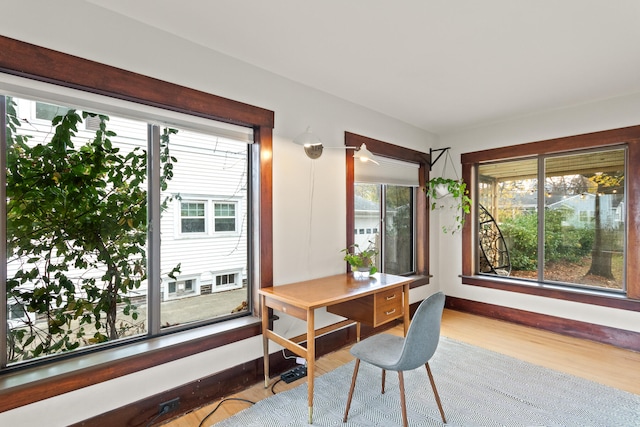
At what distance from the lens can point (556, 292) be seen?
3.38 metres

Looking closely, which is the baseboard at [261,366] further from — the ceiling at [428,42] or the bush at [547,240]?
the ceiling at [428,42]

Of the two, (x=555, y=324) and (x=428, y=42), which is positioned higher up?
(x=428, y=42)

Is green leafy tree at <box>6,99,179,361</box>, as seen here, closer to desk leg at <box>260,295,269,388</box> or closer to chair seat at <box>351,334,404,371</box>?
desk leg at <box>260,295,269,388</box>

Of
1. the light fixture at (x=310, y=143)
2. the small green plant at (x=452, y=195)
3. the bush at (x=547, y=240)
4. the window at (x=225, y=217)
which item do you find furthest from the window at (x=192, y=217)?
the bush at (x=547, y=240)

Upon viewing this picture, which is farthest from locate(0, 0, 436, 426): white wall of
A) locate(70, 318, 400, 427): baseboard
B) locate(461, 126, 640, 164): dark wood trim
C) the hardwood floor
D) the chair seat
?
locate(461, 126, 640, 164): dark wood trim

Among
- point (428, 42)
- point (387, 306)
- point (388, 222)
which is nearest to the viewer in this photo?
point (428, 42)

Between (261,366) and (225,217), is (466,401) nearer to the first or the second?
(261,366)

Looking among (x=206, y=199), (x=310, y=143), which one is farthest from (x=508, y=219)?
(x=206, y=199)

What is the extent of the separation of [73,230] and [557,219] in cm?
443

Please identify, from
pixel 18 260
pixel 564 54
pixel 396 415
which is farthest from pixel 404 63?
pixel 18 260

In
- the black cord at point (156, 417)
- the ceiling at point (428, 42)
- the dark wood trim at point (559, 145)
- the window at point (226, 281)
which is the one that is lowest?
the black cord at point (156, 417)

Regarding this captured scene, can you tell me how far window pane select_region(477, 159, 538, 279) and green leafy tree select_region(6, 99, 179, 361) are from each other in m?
3.87

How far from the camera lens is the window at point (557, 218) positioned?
312cm

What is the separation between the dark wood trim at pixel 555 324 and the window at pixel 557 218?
259 millimetres
